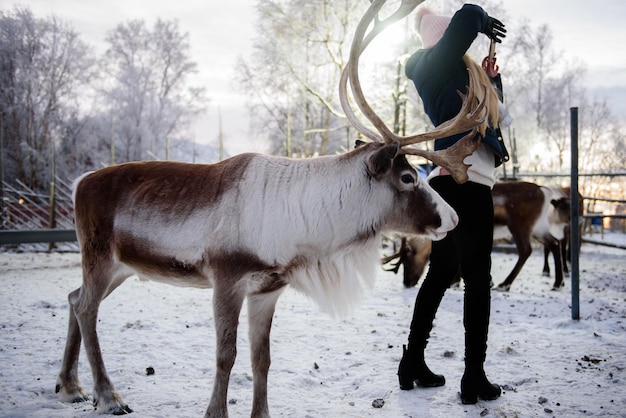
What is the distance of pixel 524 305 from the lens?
205 inches

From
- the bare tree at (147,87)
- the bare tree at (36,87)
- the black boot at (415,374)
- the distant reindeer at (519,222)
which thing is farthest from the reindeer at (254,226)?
the bare tree at (147,87)

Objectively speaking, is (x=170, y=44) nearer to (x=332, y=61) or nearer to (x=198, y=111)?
(x=198, y=111)

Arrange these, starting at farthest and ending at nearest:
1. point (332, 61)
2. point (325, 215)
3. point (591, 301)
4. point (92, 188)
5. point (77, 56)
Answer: point (77, 56) → point (332, 61) → point (591, 301) → point (92, 188) → point (325, 215)

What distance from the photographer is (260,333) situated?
237cm

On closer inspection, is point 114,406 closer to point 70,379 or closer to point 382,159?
point 70,379

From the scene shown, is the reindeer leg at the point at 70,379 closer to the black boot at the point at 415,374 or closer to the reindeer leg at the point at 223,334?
the reindeer leg at the point at 223,334

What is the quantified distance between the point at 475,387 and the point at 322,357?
111cm

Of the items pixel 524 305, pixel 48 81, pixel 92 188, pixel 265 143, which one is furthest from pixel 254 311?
pixel 265 143

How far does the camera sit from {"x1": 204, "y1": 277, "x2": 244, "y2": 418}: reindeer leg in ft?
7.04

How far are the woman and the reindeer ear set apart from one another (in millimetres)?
493

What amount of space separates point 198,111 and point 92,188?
19987 millimetres

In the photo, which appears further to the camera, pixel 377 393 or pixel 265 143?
pixel 265 143

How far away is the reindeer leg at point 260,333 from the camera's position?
2.32 m

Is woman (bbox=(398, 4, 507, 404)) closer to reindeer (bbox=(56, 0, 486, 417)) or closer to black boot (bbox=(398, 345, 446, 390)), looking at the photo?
black boot (bbox=(398, 345, 446, 390))
